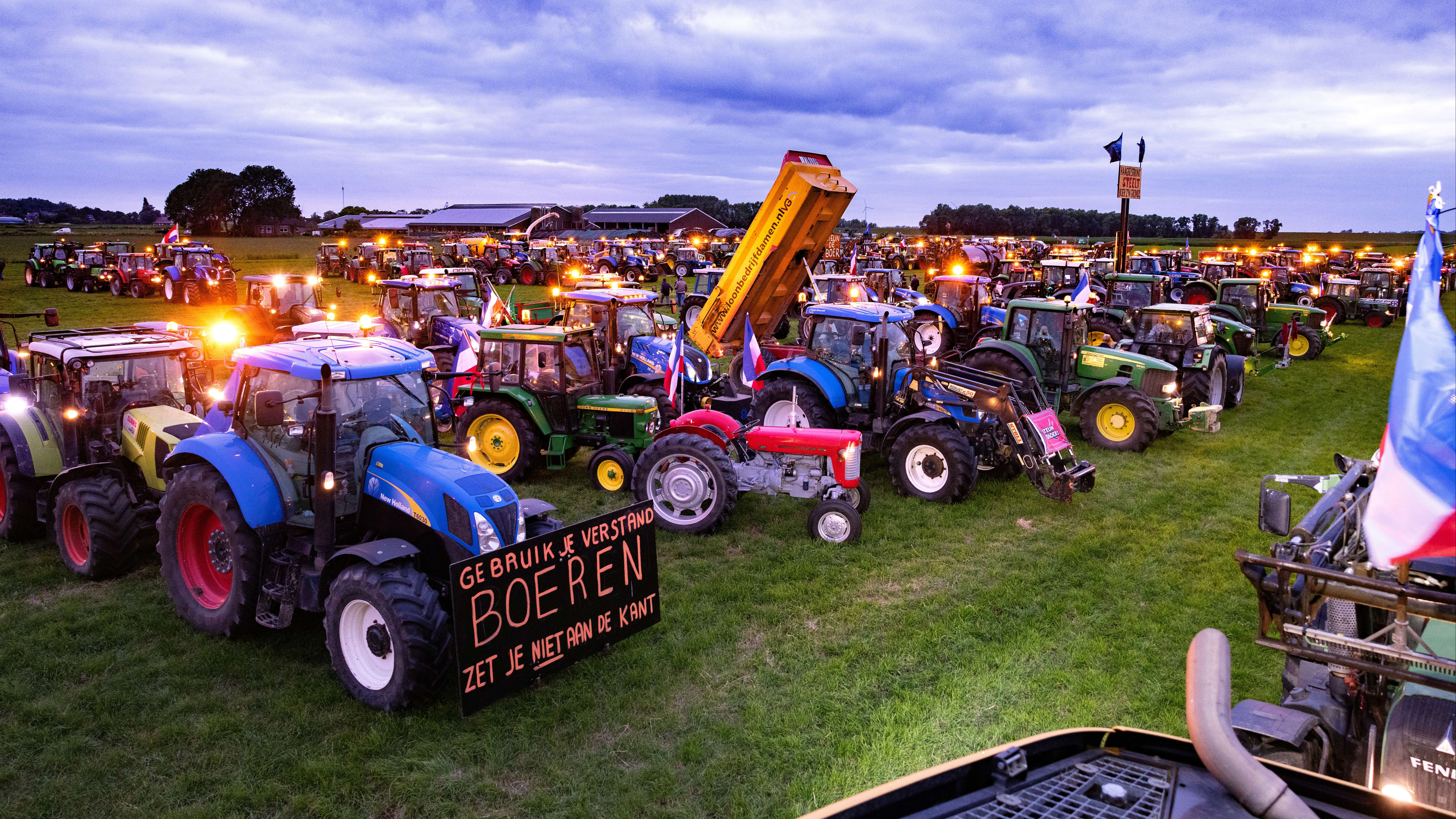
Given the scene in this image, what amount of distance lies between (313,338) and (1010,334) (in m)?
9.07

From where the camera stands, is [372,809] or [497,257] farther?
[497,257]

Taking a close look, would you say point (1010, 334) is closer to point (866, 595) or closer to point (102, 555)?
point (866, 595)

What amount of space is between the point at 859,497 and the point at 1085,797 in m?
5.73

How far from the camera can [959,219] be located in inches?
2840

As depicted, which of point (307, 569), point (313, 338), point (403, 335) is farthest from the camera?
point (403, 335)

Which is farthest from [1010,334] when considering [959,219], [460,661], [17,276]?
[959,219]

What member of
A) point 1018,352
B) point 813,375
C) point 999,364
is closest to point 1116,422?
point 1018,352

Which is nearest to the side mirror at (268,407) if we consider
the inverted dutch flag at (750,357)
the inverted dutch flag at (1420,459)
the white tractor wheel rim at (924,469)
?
the inverted dutch flag at (1420,459)

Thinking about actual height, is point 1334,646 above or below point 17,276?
below

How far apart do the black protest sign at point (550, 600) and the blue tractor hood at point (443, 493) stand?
15.2 inches

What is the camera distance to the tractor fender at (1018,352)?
36.9 ft

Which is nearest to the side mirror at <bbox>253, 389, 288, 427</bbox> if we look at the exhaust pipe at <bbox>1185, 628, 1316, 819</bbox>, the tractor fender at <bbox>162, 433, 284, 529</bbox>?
the tractor fender at <bbox>162, 433, 284, 529</bbox>

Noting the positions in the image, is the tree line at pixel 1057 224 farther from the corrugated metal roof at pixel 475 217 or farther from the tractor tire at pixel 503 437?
the tractor tire at pixel 503 437

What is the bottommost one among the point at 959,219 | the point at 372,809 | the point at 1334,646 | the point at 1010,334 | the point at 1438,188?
the point at 372,809
